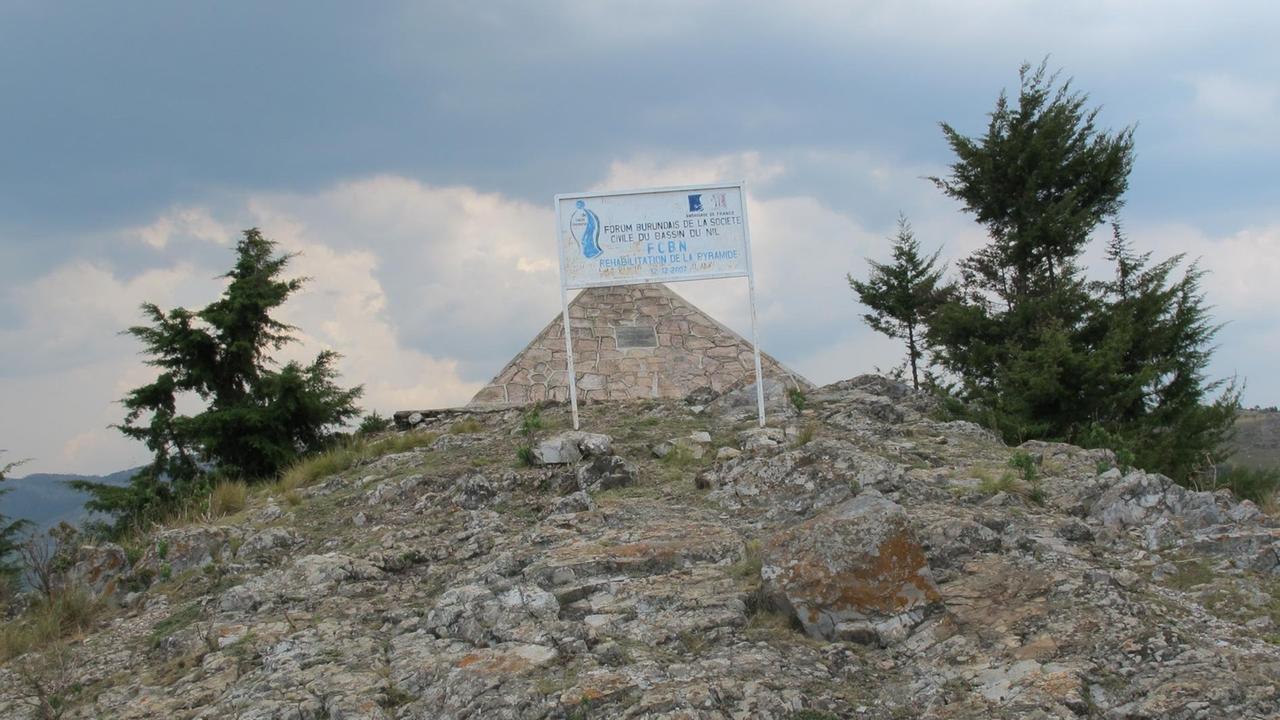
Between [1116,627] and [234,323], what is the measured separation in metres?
13.7

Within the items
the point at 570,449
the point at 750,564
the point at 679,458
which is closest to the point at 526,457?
the point at 570,449

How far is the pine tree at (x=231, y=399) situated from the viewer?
14.6 metres

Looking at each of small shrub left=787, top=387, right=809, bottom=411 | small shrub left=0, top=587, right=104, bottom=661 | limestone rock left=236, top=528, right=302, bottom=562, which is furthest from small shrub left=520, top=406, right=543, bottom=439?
small shrub left=0, top=587, right=104, bottom=661

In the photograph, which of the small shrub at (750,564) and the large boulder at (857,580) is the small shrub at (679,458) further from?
the large boulder at (857,580)

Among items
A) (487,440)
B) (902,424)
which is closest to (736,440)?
(902,424)

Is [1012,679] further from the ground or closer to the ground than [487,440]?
→ closer to the ground

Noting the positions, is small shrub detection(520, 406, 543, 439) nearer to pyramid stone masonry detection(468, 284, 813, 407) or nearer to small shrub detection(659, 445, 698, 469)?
small shrub detection(659, 445, 698, 469)

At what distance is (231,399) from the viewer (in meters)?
15.9

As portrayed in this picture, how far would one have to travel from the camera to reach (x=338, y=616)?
726 cm

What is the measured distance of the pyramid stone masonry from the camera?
46.8 ft

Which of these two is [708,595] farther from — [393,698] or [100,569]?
[100,569]

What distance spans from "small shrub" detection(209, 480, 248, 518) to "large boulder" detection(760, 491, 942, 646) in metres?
7.03

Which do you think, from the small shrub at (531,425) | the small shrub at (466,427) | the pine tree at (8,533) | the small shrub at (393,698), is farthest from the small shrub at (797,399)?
the pine tree at (8,533)

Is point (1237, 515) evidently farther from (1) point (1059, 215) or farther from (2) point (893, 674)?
(1) point (1059, 215)
